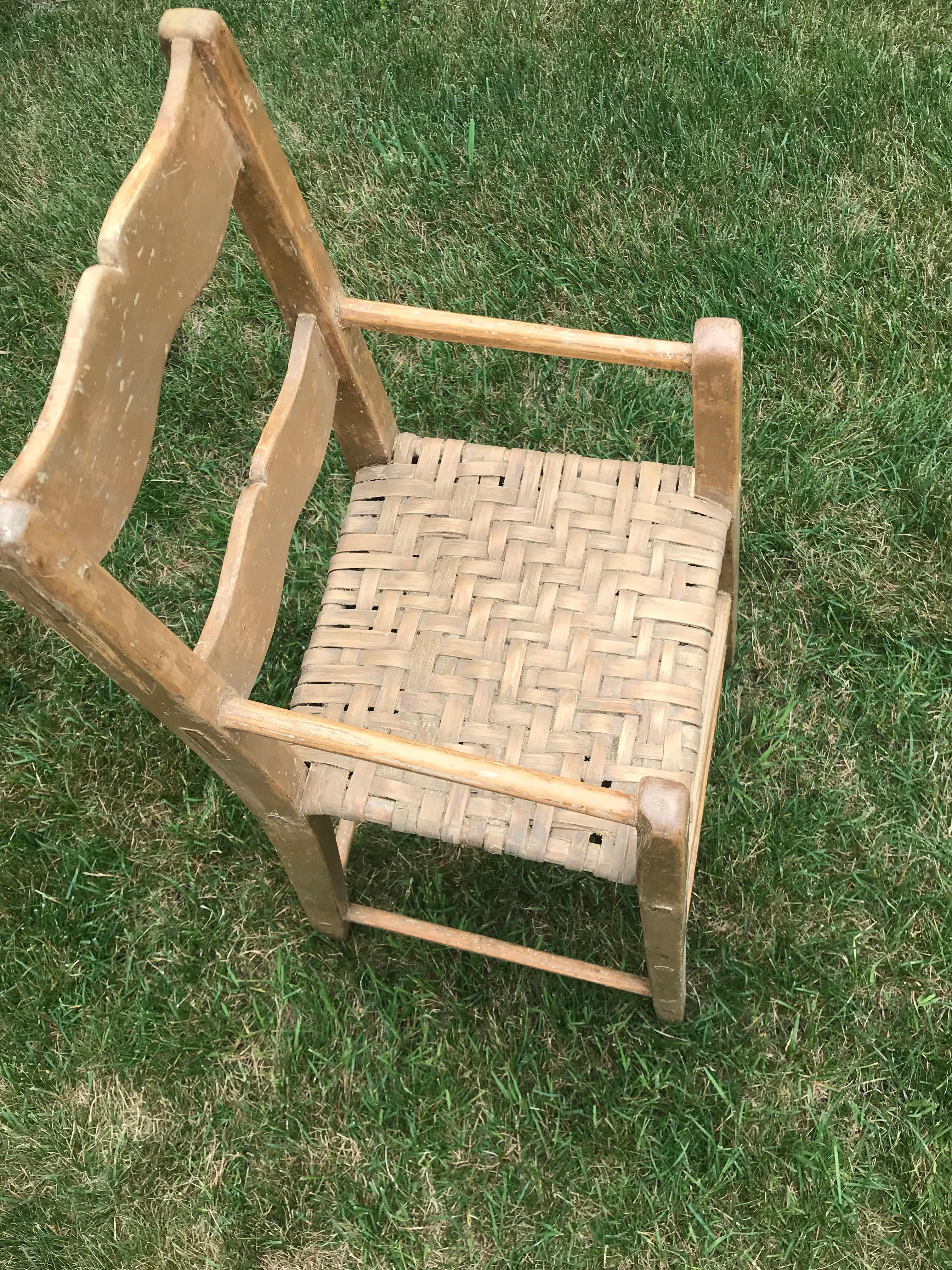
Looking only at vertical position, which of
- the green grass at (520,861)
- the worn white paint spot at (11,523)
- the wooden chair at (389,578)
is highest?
the worn white paint spot at (11,523)

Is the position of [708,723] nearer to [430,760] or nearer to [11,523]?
[430,760]

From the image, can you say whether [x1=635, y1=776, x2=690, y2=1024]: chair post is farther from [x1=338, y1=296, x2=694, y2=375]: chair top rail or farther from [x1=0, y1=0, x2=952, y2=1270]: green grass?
[x1=338, y1=296, x2=694, y2=375]: chair top rail

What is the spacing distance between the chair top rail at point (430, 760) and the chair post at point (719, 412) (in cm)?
49

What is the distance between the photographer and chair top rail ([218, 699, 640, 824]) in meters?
1.06

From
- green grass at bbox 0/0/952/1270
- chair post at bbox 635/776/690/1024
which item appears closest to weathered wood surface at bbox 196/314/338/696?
chair post at bbox 635/776/690/1024

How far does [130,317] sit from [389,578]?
1.75ft

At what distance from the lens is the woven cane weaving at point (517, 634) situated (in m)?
1.33

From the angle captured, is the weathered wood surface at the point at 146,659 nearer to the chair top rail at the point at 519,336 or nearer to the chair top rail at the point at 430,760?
the chair top rail at the point at 430,760

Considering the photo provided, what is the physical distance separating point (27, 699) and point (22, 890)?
1.17 feet

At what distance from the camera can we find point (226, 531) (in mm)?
2215

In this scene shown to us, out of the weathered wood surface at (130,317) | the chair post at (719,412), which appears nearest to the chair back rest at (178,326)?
the weathered wood surface at (130,317)

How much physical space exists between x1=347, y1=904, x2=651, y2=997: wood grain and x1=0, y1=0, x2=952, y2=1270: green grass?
0.15 metres

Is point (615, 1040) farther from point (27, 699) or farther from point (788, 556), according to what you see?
point (27, 699)

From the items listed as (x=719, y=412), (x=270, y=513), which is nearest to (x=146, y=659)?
(x=270, y=513)
